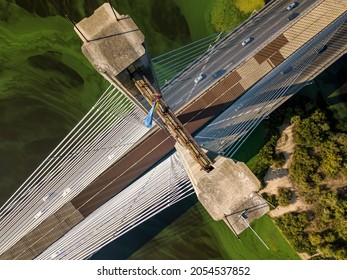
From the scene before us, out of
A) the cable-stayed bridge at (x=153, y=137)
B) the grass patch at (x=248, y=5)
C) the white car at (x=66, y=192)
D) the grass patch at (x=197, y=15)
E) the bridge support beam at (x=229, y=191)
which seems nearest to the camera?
the bridge support beam at (x=229, y=191)

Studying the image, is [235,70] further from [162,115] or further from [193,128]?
[162,115]

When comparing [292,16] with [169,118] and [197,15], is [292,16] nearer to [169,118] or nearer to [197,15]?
[197,15]

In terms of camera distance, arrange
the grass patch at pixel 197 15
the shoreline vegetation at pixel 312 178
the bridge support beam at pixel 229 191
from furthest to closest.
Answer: the grass patch at pixel 197 15 < the shoreline vegetation at pixel 312 178 < the bridge support beam at pixel 229 191

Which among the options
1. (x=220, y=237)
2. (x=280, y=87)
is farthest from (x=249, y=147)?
(x=220, y=237)

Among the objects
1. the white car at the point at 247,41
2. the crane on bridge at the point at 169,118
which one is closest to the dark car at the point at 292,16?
the white car at the point at 247,41

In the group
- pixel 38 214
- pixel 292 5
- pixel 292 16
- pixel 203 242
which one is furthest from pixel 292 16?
pixel 38 214

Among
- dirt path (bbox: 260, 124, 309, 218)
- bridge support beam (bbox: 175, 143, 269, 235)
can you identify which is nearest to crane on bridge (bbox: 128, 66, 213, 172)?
bridge support beam (bbox: 175, 143, 269, 235)

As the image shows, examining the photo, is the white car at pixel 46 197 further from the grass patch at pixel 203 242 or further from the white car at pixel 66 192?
the grass patch at pixel 203 242
